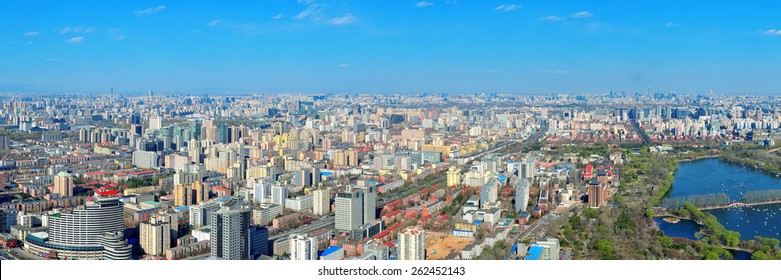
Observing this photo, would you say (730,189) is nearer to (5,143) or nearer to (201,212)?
(201,212)

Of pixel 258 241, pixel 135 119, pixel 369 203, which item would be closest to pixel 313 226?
pixel 369 203

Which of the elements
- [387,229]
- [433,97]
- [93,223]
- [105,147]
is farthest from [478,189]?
[105,147]

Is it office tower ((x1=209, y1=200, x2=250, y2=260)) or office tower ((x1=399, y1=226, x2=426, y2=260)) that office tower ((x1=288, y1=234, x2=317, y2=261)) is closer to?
office tower ((x1=209, y1=200, x2=250, y2=260))

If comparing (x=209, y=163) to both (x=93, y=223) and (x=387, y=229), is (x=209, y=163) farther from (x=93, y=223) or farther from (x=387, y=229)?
(x=387, y=229)

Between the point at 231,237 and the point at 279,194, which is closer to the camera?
the point at 231,237

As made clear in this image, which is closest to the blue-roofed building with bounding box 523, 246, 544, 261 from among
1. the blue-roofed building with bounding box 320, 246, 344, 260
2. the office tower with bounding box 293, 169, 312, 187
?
the blue-roofed building with bounding box 320, 246, 344, 260
